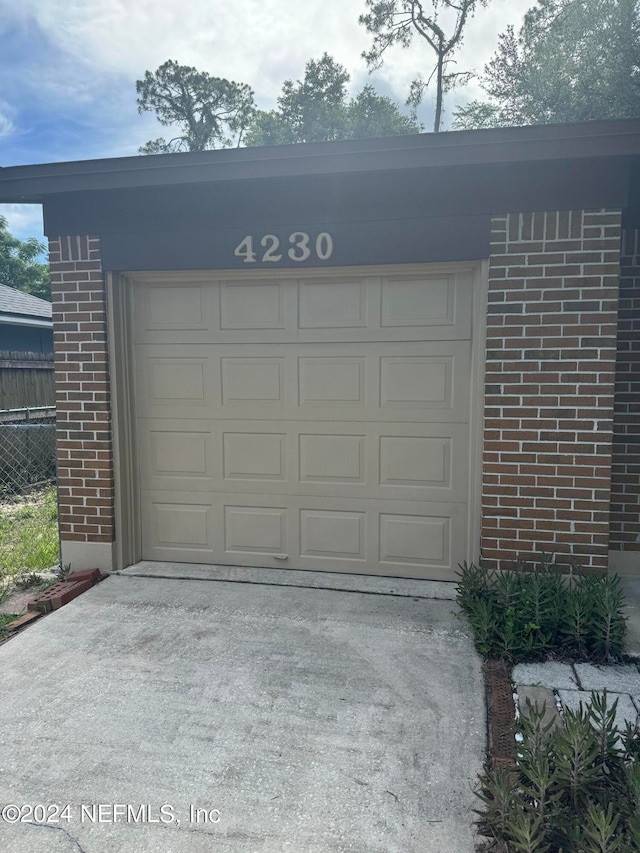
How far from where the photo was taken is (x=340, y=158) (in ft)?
12.7

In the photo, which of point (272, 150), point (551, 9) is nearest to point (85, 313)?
point (272, 150)

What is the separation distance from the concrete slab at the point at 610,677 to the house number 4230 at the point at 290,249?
3.07 m

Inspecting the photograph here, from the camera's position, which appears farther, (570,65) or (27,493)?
(570,65)

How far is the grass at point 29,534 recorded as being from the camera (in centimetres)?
513

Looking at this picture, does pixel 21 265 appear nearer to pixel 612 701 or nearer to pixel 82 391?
pixel 82 391

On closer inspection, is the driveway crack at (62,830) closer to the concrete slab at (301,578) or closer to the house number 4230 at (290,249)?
the concrete slab at (301,578)

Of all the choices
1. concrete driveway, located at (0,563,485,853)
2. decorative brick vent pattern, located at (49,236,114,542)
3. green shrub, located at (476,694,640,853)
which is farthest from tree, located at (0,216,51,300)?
green shrub, located at (476,694,640,853)

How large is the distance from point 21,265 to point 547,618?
116 feet

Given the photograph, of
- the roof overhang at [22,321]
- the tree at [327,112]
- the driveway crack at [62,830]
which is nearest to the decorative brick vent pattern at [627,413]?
the driveway crack at [62,830]

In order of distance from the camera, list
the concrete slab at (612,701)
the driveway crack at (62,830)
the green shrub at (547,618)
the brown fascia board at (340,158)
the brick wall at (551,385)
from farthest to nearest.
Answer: the brick wall at (551,385) → the brown fascia board at (340,158) → the green shrub at (547,618) → the concrete slab at (612,701) → the driveway crack at (62,830)

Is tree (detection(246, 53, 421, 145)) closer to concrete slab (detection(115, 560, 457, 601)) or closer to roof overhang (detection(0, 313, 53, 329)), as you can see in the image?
roof overhang (detection(0, 313, 53, 329))

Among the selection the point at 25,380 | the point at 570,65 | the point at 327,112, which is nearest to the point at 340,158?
the point at 25,380

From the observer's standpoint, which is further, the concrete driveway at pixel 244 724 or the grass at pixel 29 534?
the grass at pixel 29 534

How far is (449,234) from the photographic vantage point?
4164mm
